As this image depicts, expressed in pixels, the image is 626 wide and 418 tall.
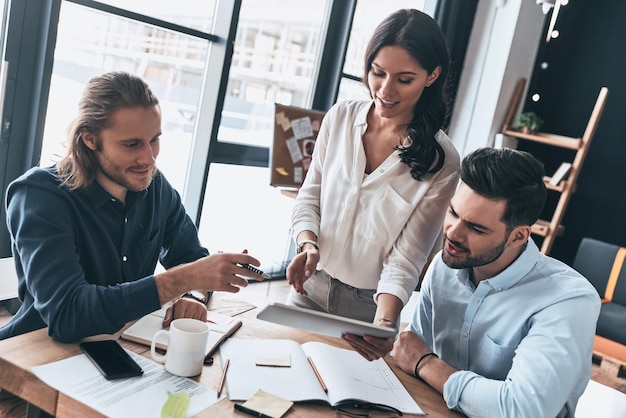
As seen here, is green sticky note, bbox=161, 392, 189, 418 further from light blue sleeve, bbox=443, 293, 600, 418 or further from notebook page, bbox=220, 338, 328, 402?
light blue sleeve, bbox=443, 293, 600, 418

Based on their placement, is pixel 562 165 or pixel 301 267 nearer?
pixel 301 267

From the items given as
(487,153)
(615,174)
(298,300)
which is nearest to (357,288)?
(298,300)

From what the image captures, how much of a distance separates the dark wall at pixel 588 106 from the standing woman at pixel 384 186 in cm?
359

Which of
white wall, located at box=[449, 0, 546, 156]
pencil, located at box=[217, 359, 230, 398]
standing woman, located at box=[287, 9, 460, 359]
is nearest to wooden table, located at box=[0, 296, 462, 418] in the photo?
pencil, located at box=[217, 359, 230, 398]

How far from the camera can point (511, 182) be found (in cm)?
138

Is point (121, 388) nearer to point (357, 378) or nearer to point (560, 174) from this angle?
point (357, 378)

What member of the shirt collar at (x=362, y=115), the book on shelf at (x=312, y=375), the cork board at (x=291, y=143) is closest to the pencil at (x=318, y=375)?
the book on shelf at (x=312, y=375)

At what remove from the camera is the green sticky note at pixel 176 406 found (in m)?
0.97

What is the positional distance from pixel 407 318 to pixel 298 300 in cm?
158

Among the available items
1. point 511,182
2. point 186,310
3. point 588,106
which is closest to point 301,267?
point 186,310

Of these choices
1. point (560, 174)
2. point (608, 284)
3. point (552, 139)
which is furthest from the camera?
point (552, 139)

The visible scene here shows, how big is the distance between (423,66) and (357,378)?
2.74ft

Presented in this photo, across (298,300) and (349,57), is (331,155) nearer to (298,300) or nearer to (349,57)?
(298,300)

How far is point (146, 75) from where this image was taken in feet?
10.8
